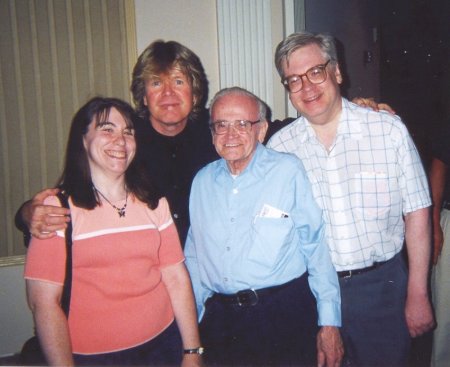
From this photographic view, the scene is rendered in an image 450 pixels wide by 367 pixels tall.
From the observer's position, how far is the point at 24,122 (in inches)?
120

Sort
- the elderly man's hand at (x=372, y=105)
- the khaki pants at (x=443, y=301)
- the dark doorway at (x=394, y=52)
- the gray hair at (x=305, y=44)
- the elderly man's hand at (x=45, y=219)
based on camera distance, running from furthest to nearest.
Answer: the dark doorway at (x=394, y=52)
the khaki pants at (x=443, y=301)
the elderly man's hand at (x=372, y=105)
the gray hair at (x=305, y=44)
the elderly man's hand at (x=45, y=219)

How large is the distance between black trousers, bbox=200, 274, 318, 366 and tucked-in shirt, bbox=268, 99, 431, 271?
0.91 feet

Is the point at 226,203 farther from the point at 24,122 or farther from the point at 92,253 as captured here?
the point at 24,122

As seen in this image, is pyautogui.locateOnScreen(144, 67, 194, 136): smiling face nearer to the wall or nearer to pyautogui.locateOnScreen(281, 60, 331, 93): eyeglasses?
pyautogui.locateOnScreen(281, 60, 331, 93): eyeglasses

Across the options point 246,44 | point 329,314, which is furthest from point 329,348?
point 246,44

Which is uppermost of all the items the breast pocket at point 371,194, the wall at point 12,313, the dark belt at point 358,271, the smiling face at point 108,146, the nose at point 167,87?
the nose at point 167,87

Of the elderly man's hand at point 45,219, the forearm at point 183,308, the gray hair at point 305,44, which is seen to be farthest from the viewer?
the gray hair at point 305,44

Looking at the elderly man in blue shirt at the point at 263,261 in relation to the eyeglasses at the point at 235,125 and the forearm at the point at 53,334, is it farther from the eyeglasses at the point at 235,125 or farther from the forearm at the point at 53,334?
the forearm at the point at 53,334

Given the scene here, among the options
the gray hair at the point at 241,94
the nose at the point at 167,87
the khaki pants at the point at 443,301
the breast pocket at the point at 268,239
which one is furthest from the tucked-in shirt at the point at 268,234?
the khaki pants at the point at 443,301

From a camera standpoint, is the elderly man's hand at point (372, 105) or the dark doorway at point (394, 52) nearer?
the elderly man's hand at point (372, 105)

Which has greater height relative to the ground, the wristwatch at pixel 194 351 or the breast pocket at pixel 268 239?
the breast pocket at pixel 268 239

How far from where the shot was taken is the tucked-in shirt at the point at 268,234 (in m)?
1.50

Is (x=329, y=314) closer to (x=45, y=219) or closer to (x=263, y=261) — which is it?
(x=263, y=261)

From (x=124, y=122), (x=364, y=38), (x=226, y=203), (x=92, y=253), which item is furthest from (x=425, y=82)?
(x=92, y=253)
